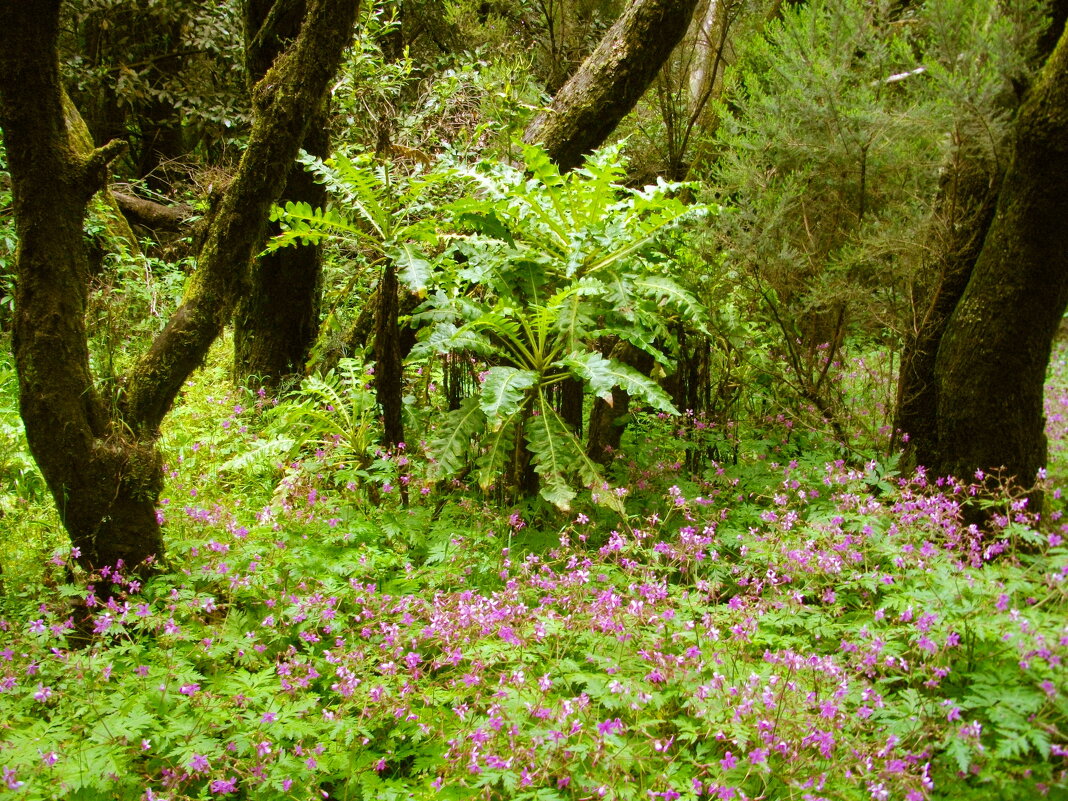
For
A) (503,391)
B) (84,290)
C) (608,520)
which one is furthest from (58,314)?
(608,520)

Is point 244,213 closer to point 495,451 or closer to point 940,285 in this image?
point 495,451

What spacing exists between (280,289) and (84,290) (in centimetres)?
274

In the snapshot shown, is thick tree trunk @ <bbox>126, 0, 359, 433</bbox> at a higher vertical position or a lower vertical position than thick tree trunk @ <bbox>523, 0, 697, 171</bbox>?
lower

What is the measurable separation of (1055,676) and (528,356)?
2.55 meters

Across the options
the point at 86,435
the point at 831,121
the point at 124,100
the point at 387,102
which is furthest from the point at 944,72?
the point at 124,100

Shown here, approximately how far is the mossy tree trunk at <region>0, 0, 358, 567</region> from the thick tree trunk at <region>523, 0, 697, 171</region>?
1.73 metres

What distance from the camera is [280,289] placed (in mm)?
5586

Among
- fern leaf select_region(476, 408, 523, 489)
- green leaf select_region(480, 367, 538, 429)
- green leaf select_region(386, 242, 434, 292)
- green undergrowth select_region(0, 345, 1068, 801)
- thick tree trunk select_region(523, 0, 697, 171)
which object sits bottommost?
green undergrowth select_region(0, 345, 1068, 801)

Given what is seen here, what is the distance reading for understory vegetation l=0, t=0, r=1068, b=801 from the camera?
6.57 feet

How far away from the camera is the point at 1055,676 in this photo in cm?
175

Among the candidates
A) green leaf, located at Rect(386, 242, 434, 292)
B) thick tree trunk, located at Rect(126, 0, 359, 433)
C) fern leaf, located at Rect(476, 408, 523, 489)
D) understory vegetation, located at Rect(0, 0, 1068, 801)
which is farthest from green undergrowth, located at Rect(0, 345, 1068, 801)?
green leaf, located at Rect(386, 242, 434, 292)

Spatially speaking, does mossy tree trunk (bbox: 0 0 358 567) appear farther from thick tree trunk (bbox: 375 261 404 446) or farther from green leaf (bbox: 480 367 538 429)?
green leaf (bbox: 480 367 538 429)

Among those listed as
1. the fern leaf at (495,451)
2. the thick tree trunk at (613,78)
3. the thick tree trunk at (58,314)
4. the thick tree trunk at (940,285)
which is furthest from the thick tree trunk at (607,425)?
the thick tree trunk at (58,314)

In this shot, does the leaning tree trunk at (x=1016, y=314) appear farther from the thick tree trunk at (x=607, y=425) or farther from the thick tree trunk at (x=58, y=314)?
the thick tree trunk at (x=58, y=314)
